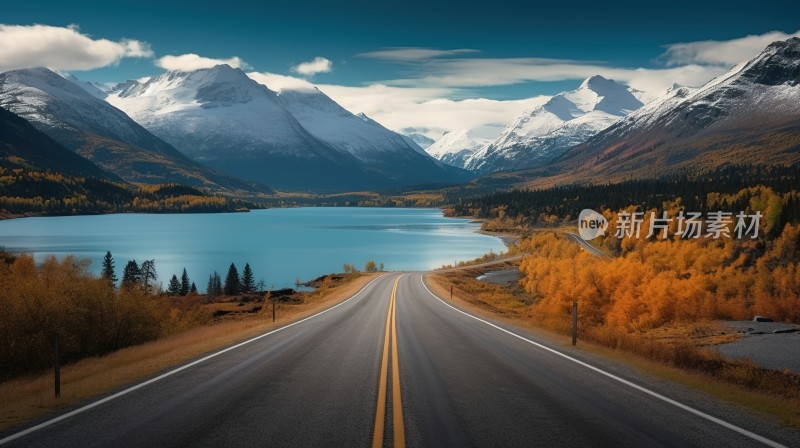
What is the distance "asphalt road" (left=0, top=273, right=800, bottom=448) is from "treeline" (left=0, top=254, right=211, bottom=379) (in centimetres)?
1200

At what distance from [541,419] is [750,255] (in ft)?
375

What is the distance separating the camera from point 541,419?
34.1 feet

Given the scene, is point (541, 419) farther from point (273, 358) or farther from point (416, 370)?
point (273, 358)

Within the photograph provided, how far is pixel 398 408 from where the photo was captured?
11.1 m

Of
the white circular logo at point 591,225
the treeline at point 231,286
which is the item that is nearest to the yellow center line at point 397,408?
the treeline at point 231,286

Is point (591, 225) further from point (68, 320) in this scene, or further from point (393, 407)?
point (393, 407)

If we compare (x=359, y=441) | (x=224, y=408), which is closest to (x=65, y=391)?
(x=224, y=408)

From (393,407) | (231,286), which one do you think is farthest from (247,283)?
(393,407)

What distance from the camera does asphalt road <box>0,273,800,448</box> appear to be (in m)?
9.30

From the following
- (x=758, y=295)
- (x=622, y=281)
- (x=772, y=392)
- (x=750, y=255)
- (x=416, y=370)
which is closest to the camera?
(x=772, y=392)

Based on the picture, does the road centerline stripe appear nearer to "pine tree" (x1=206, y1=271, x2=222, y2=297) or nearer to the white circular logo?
"pine tree" (x1=206, y1=271, x2=222, y2=297)

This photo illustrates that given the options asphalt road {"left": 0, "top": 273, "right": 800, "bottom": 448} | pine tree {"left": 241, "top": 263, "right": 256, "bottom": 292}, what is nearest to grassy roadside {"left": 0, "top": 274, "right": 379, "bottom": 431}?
asphalt road {"left": 0, "top": 273, "right": 800, "bottom": 448}

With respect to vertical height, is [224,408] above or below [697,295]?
above

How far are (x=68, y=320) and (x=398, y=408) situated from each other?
21.0 m
